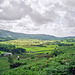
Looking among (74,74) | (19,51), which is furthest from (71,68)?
(19,51)

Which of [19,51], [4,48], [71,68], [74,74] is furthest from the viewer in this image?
[4,48]

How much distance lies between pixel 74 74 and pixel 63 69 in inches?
146

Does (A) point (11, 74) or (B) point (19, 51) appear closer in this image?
(A) point (11, 74)

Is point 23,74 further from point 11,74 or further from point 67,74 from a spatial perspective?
point 67,74

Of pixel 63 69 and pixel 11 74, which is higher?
pixel 63 69

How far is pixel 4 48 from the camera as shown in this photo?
139 m

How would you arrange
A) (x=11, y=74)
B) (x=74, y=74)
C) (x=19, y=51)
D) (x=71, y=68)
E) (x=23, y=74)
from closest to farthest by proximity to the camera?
(x=74, y=74)
(x=71, y=68)
(x=23, y=74)
(x=11, y=74)
(x=19, y=51)

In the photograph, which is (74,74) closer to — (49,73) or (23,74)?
(49,73)

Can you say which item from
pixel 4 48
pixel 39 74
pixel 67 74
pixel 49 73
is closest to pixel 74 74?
pixel 67 74

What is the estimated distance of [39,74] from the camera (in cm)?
3012

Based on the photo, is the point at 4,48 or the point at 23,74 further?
the point at 4,48

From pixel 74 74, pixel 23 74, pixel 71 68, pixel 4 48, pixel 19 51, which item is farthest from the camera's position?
pixel 4 48

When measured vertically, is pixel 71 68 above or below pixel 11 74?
above

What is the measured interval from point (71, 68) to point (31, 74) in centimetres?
1080
